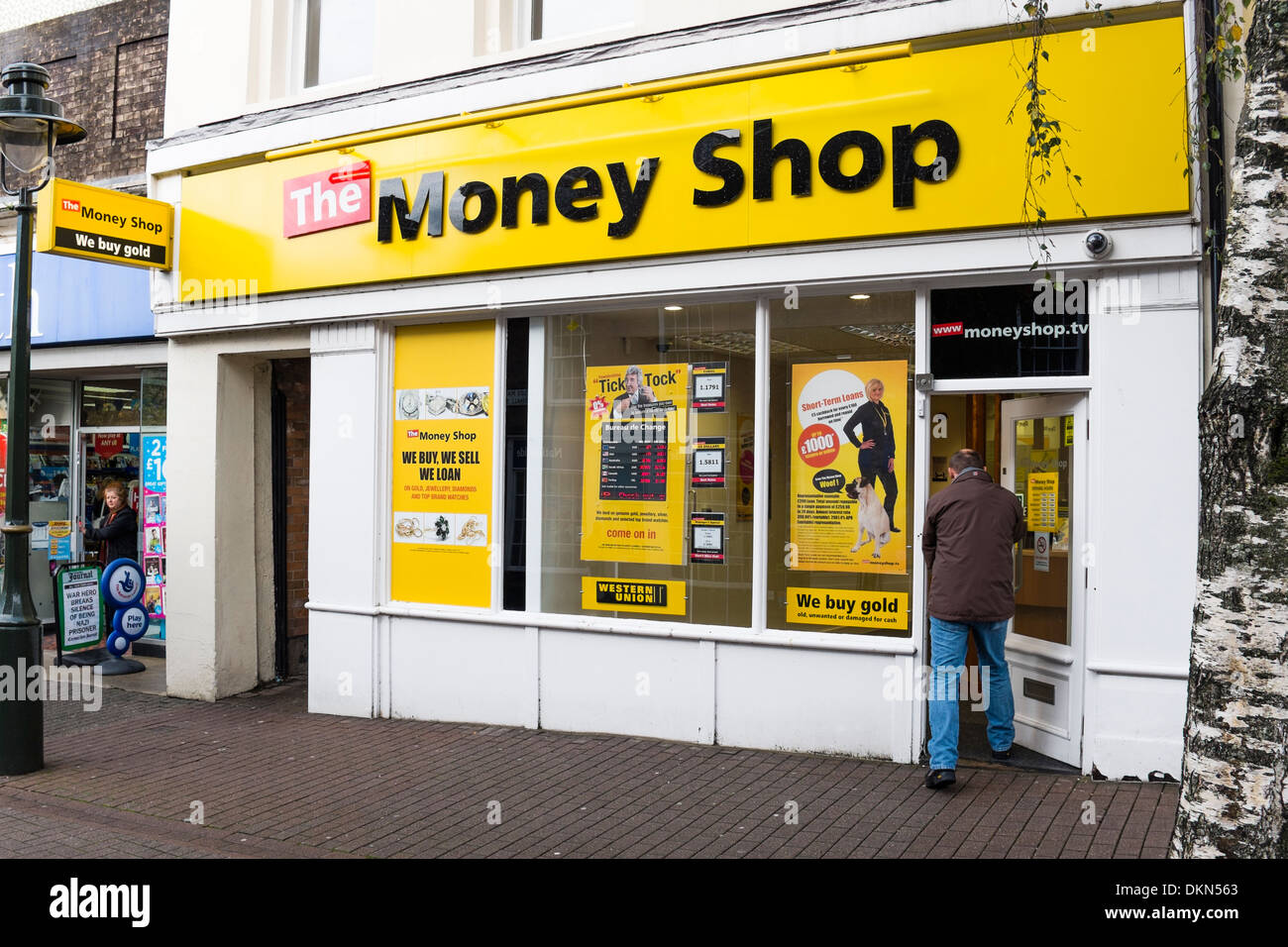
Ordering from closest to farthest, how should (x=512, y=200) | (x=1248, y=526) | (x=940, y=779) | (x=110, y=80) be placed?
(x=1248, y=526) → (x=940, y=779) → (x=512, y=200) → (x=110, y=80)

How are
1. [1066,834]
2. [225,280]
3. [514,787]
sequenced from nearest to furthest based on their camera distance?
[1066,834] → [514,787] → [225,280]

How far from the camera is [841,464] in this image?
278 inches

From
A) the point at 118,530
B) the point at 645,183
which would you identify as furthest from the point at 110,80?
the point at 645,183

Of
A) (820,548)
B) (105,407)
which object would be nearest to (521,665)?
(820,548)

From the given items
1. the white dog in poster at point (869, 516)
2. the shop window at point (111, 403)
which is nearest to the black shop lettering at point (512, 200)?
the white dog in poster at point (869, 516)

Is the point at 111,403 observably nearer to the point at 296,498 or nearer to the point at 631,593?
the point at 296,498

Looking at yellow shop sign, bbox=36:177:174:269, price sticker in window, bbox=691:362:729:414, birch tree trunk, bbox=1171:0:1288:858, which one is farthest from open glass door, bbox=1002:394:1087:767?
yellow shop sign, bbox=36:177:174:269

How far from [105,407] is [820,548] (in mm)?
8917

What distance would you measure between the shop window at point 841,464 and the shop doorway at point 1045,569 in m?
0.41

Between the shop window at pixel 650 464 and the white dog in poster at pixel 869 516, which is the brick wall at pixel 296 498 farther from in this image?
the white dog in poster at pixel 869 516

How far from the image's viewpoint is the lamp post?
690 centimetres

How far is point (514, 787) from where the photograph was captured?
6367 mm

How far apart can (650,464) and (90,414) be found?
7.86 metres

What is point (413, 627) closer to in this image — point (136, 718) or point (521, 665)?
point (521, 665)
